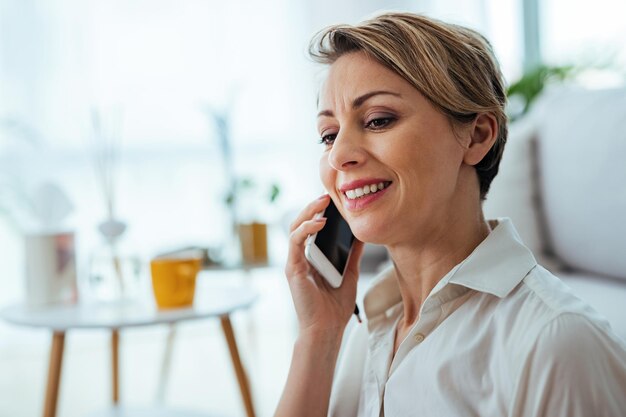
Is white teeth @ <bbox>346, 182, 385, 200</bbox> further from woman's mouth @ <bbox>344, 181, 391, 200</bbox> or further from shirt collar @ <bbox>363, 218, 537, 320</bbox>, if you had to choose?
shirt collar @ <bbox>363, 218, 537, 320</bbox>

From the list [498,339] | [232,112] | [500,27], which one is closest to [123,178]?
[232,112]

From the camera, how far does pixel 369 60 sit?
37.7 inches

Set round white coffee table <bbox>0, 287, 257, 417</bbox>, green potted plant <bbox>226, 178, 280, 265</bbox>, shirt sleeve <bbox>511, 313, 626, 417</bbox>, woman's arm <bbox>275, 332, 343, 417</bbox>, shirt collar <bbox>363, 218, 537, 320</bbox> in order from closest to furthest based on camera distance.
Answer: shirt sleeve <bbox>511, 313, 626, 417</bbox> → shirt collar <bbox>363, 218, 537, 320</bbox> → woman's arm <bbox>275, 332, 343, 417</bbox> → round white coffee table <bbox>0, 287, 257, 417</bbox> → green potted plant <bbox>226, 178, 280, 265</bbox>

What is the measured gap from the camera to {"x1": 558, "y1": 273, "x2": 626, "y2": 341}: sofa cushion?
145cm

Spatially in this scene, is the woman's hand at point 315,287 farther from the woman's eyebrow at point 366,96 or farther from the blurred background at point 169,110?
the blurred background at point 169,110

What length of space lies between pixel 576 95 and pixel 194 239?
221cm

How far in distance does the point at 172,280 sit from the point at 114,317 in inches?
6.6

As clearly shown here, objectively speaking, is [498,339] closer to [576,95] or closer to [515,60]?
[576,95]

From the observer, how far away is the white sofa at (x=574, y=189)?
1765mm

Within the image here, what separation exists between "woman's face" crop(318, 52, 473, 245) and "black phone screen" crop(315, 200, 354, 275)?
209 millimetres

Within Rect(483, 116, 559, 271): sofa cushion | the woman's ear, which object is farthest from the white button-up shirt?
Rect(483, 116, 559, 271): sofa cushion

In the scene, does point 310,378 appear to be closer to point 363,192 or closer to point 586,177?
point 363,192

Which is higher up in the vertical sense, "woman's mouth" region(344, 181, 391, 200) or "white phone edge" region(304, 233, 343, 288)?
"woman's mouth" region(344, 181, 391, 200)

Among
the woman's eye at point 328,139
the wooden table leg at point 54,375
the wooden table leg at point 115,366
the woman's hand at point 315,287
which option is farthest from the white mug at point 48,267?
the woman's eye at point 328,139
